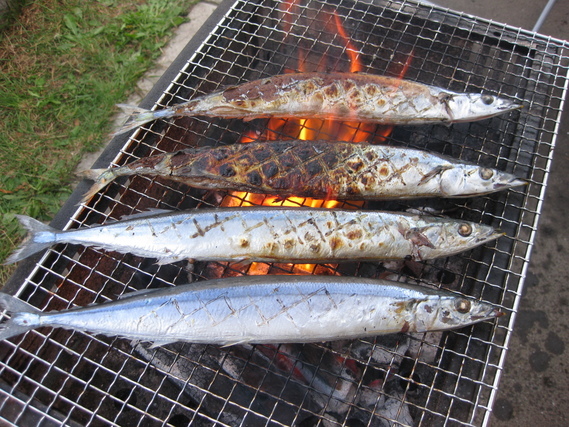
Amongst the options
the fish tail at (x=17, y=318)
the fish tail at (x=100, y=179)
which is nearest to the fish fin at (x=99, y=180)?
the fish tail at (x=100, y=179)

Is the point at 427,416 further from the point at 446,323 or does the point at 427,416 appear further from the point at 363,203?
the point at 363,203

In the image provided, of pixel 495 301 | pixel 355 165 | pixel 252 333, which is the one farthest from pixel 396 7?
pixel 252 333

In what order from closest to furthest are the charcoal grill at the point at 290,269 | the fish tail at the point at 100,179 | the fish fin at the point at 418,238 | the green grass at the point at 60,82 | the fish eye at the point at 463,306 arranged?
the fish eye at the point at 463,306
the charcoal grill at the point at 290,269
the fish fin at the point at 418,238
the fish tail at the point at 100,179
the green grass at the point at 60,82

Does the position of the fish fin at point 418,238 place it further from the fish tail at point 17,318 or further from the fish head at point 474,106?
the fish tail at point 17,318

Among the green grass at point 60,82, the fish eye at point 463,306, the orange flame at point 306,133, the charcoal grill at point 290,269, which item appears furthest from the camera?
the green grass at point 60,82

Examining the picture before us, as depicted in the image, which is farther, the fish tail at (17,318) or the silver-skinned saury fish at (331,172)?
the silver-skinned saury fish at (331,172)

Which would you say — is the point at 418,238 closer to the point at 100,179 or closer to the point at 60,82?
the point at 100,179

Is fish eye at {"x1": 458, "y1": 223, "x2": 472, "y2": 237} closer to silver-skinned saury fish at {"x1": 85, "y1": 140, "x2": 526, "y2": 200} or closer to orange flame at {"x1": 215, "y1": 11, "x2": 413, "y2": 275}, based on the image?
silver-skinned saury fish at {"x1": 85, "y1": 140, "x2": 526, "y2": 200}

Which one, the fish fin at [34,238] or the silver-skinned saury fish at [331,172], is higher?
the silver-skinned saury fish at [331,172]
